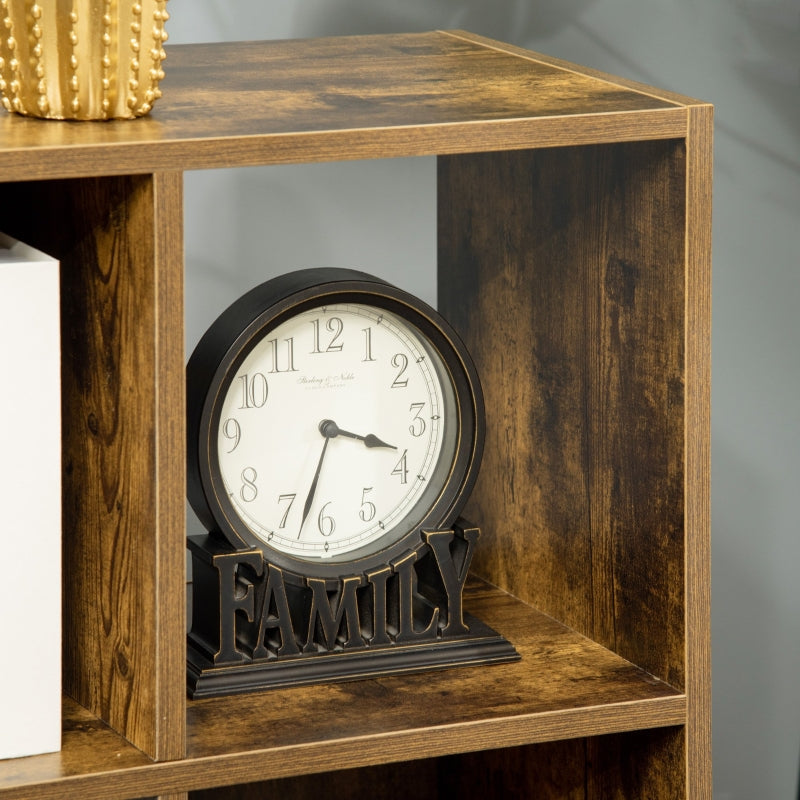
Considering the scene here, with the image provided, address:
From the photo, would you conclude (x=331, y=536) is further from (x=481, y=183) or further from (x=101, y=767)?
(x=481, y=183)

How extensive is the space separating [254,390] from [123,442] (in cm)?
19

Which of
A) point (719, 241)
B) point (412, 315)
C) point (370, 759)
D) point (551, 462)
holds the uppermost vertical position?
point (719, 241)

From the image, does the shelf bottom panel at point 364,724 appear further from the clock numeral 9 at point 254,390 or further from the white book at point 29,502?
the clock numeral 9 at point 254,390

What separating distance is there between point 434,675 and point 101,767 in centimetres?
35

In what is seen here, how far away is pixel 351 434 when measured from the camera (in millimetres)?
1524

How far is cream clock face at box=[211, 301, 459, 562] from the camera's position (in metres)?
1.48

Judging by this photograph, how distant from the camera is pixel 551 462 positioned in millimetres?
1666

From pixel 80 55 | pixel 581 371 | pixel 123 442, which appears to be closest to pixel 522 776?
pixel 581 371

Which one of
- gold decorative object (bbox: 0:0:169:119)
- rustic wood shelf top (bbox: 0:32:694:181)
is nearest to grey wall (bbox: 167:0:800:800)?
rustic wood shelf top (bbox: 0:32:694:181)

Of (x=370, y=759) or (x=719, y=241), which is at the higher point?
(x=719, y=241)

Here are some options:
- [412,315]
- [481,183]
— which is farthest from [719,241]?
[412,315]

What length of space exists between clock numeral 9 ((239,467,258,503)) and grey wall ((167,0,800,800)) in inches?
20.6

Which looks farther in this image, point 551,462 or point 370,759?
point 551,462

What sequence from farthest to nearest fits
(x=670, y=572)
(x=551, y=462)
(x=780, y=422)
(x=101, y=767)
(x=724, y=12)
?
(x=780, y=422) → (x=724, y=12) → (x=551, y=462) → (x=670, y=572) → (x=101, y=767)
